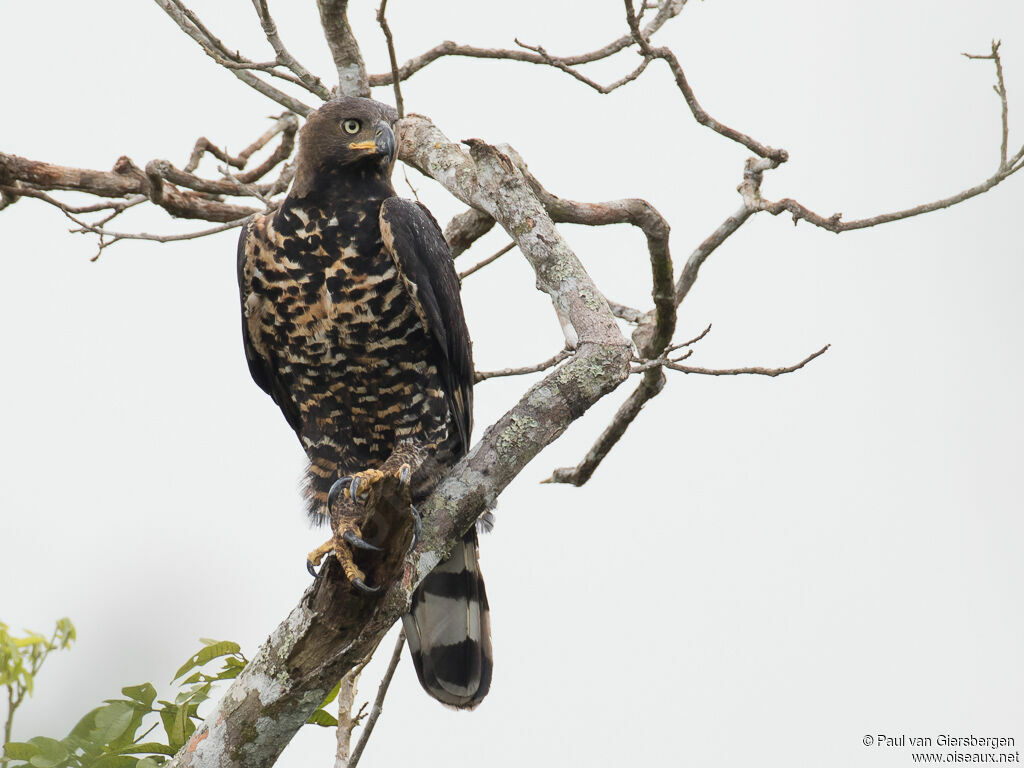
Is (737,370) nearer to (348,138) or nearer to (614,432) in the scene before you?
(614,432)

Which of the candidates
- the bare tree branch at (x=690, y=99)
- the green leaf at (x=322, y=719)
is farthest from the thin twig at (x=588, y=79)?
the green leaf at (x=322, y=719)

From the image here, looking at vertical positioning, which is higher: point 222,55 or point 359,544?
point 222,55

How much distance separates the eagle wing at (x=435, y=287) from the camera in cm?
323

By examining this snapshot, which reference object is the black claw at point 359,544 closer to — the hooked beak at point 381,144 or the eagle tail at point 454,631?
the eagle tail at point 454,631

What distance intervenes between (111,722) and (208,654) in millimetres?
322

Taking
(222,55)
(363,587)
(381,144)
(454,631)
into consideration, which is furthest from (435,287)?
(222,55)

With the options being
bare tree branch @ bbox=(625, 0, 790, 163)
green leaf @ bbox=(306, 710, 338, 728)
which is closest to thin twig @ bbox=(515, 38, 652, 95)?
bare tree branch @ bbox=(625, 0, 790, 163)

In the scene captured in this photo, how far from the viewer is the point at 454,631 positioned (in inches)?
147

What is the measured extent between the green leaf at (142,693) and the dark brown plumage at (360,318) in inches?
34.0

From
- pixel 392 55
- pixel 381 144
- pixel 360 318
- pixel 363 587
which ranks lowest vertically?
pixel 363 587

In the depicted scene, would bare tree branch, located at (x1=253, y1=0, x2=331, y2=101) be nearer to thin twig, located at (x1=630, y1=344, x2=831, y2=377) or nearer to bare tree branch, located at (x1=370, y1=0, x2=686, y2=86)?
bare tree branch, located at (x1=370, y1=0, x2=686, y2=86)

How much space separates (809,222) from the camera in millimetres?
3928

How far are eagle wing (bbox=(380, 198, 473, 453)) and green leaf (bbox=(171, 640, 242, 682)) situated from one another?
114cm

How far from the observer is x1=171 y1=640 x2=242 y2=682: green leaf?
2.68 meters
